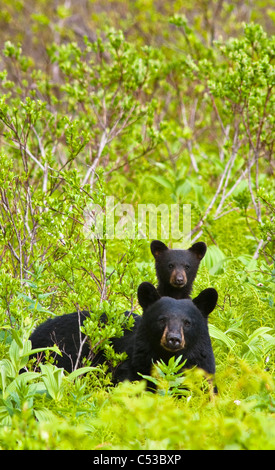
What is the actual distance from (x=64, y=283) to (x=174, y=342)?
4.77 feet

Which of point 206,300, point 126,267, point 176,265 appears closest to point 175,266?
point 176,265

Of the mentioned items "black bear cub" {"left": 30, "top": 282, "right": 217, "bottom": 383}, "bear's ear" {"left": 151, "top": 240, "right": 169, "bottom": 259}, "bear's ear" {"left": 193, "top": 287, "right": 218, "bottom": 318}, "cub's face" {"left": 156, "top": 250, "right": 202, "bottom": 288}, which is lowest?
"black bear cub" {"left": 30, "top": 282, "right": 217, "bottom": 383}

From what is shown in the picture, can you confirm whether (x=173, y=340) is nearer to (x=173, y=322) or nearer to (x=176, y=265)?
(x=173, y=322)

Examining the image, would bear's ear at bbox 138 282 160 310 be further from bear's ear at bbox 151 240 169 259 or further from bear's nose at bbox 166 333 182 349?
bear's ear at bbox 151 240 169 259

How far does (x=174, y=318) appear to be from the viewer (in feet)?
15.1

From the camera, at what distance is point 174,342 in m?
4.41

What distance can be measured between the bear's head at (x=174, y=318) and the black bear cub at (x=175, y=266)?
3.05ft

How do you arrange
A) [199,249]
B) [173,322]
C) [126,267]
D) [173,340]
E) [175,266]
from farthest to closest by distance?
1. [199,249]
2. [175,266]
3. [126,267]
4. [173,322]
5. [173,340]

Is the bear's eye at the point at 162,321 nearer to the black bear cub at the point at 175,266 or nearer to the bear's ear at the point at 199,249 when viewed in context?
the black bear cub at the point at 175,266

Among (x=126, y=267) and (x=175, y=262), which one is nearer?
(x=126, y=267)

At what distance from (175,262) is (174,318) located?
53.1 inches

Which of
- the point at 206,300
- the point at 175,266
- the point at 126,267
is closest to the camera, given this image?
the point at 206,300

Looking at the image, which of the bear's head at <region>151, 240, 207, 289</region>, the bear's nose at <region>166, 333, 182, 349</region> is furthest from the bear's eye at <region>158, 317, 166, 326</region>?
the bear's head at <region>151, 240, 207, 289</region>

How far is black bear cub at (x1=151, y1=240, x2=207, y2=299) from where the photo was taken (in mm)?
5906
